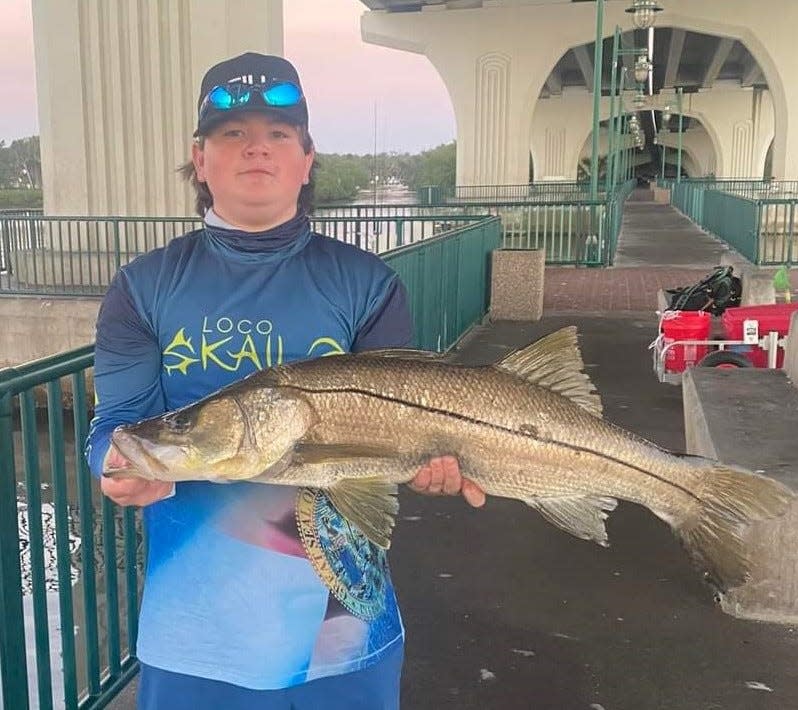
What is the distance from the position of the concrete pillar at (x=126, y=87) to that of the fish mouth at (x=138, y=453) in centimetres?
1354

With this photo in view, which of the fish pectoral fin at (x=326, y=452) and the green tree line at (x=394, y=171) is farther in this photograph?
the green tree line at (x=394, y=171)

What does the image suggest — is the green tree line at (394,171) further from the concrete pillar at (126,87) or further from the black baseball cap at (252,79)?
the black baseball cap at (252,79)

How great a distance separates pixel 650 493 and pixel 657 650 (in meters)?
2.03

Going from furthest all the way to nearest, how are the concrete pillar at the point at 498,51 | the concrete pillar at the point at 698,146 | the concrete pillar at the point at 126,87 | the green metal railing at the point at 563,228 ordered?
the concrete pillar at the point at 698,146, the concrete pillar at the point at 498,51, the green metal railing at the point at 563,228, the concrete pillar at the point at 126,87

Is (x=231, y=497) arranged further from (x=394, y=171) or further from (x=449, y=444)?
(x=394, y=171)

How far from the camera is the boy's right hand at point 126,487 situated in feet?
5.89

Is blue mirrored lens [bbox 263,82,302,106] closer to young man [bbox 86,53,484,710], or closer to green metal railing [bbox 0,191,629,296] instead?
young man [bbox 86,53,484,710]

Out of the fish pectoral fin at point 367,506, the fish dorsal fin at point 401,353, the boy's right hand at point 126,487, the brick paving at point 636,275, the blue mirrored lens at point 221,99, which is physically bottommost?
the brick paving at point 636,275

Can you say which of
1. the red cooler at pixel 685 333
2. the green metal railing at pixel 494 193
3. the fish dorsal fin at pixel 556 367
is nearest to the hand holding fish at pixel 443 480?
the fish dorsal fin at pixel 556 367

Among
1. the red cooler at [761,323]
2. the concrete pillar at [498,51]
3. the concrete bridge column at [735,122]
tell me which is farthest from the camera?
the concrete bridge column at [735,122]

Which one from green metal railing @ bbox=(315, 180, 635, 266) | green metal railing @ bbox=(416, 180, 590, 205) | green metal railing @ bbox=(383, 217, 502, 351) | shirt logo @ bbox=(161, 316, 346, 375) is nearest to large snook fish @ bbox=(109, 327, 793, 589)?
shirt logo @ bbox=(161, 316, 346, 375)

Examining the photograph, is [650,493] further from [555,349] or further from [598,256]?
[598,256]

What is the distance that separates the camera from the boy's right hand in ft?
5.89

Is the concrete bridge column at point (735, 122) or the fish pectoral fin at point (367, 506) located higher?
the concrete bridge column at point (735, 122)
